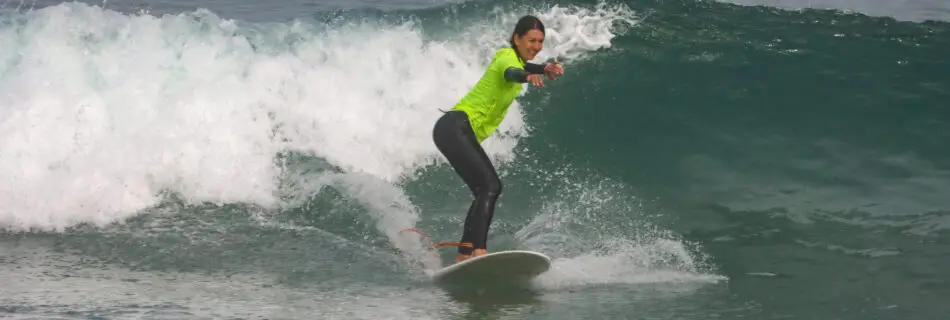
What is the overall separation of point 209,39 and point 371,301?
5.71 metres

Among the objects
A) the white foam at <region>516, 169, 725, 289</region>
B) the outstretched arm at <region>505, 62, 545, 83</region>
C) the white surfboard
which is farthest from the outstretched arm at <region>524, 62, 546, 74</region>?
the white foam at <region>516, 169, 725, 289</region>

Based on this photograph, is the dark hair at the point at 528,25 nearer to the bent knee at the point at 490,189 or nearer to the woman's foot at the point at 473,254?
the bent knee at the point at 490,189

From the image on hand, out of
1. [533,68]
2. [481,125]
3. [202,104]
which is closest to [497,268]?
[481,125]

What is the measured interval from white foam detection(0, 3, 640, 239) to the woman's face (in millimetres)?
2168

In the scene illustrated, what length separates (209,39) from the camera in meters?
11.2

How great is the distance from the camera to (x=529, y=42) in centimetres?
651

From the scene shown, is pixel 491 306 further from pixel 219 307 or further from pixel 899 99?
pixel 899 99

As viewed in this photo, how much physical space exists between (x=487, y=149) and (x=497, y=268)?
3.54 m

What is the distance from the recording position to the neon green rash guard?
6.55 meters

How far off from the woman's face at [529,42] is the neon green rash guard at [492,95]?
52 millimetres

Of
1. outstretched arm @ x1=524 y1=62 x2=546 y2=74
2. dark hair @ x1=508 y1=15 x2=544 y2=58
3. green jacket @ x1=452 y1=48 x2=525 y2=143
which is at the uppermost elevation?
dark hair @ x1=508 y1=15 x2=544 y2=58

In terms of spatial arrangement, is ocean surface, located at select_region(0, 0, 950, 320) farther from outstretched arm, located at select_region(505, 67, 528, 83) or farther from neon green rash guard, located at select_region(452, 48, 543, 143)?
outstretched arm, located at select_region(505, 67, 528, 83)

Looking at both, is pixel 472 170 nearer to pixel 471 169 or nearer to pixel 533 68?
pixel 471 169

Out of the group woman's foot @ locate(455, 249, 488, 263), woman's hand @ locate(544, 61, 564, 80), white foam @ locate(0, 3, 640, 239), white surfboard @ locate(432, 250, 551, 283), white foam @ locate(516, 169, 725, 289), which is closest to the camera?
woman's hand @ locate(544, 61, 564, 80)
